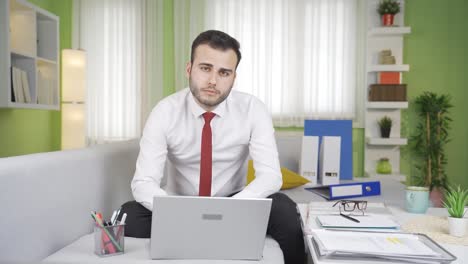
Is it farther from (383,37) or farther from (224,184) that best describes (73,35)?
(224,184)

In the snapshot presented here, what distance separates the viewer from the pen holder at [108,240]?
62.7 inches

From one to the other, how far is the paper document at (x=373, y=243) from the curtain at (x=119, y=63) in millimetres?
4200

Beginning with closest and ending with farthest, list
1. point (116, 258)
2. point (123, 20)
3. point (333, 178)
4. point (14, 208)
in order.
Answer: point (14, 208)
point (116, 258)
point (333, 178)
point (123, 20)

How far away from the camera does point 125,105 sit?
5.41m

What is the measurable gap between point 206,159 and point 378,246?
3.39 ft

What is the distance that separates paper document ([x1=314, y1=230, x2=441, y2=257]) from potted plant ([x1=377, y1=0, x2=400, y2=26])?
4.00 metres

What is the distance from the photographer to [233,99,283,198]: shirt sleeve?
205 centimetres

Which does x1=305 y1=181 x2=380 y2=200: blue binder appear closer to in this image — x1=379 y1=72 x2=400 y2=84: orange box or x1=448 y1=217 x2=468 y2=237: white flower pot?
x1=448 y1=217 x2=468 y2=237: white flower pot

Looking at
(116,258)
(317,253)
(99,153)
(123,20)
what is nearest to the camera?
(317,253)

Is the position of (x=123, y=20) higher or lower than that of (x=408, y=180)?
higher

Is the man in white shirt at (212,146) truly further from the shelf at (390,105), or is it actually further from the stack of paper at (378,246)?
the shelf at (390,105)

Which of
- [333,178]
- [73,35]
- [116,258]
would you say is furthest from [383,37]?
[116,258]

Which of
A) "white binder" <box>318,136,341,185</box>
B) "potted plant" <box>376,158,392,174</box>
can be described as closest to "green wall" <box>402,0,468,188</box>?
"potted plant" <box>376,158,392,174</box>

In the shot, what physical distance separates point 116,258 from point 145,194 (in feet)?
1.36
